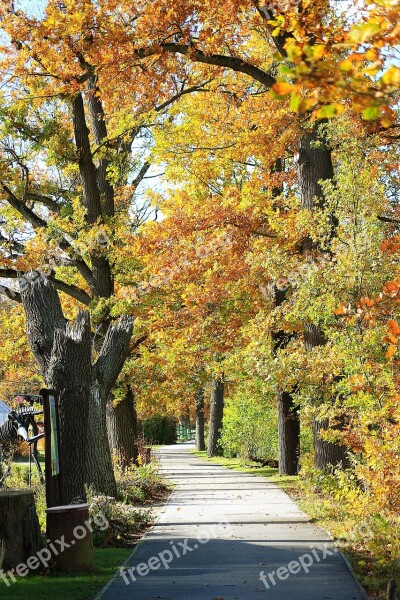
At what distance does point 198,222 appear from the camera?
2145 cm

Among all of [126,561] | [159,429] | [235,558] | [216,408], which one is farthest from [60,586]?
[159,429]

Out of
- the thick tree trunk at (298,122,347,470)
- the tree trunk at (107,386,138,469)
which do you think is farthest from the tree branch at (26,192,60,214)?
the thick tree trunk at (298,122,347,470)

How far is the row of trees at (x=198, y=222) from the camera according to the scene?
12.1 metres

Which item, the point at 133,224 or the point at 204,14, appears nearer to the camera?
the point at 204,14

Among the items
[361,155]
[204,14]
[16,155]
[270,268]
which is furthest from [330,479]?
[16,155]

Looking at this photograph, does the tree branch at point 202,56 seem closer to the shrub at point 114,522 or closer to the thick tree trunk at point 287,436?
the shrub at point 114,522

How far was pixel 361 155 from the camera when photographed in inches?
575

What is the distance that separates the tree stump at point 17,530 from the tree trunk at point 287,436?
1602 cm

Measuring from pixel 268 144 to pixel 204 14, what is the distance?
5.83 meters

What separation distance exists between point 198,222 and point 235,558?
480 inches

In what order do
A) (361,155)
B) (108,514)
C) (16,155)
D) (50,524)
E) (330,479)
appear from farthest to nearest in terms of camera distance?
(16,155) < (330,479) < (361,155) < (108,514) < (50,524)

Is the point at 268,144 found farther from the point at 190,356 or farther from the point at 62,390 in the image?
the point at 62,390

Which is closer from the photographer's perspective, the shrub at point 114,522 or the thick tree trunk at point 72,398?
the thick tree trunk at point 72,398
